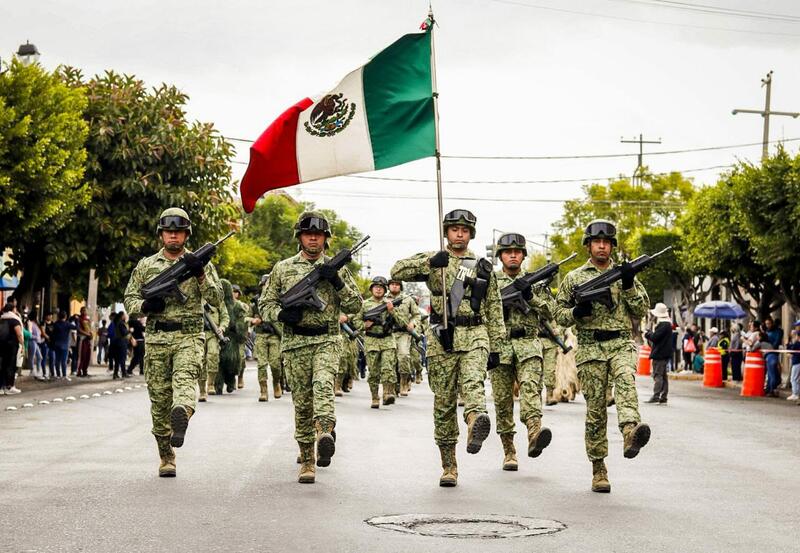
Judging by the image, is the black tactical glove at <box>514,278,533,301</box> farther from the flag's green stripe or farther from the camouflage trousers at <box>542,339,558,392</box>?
the camouflage trousers at <box>542,339,558,392</box>

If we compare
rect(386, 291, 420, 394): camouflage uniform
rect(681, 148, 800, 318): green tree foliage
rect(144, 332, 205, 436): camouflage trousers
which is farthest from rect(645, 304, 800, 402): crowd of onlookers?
rect(144, 332, 205, 436): camouflage trousers

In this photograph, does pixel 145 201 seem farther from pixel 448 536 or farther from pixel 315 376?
pixel 448 536

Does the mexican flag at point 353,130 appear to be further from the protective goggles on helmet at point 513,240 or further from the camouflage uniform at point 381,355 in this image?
the camouflage uniform at point 381,355

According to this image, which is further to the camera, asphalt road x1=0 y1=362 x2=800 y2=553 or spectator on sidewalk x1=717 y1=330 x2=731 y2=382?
spectator on sidewalk x1=717 y1=330 x2=731 y2=382

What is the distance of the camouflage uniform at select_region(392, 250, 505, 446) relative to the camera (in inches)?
420

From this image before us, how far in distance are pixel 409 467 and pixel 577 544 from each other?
435 centimetres

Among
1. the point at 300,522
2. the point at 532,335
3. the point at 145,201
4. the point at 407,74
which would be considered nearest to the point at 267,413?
the point at 532,335

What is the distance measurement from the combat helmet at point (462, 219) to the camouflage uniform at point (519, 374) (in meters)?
1.34

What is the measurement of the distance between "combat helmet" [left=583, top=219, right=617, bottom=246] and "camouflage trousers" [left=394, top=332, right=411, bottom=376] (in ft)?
39.6

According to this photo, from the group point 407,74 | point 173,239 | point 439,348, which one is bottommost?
point 439,348

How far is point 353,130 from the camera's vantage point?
11859mm

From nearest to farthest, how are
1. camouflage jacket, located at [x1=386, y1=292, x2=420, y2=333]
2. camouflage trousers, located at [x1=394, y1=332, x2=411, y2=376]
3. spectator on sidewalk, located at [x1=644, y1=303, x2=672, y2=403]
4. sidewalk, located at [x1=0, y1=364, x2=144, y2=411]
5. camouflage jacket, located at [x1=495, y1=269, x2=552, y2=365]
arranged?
camouflage jacket, located at [x1=495, y1=269, x2=552, y2=365], camouflage jacket, located at [x1=386, y1=292, x2=420, y2=333], camouflage trousers, located at [x1=394, y1=332, x2=411, y2=376], sidewalk, located at [x1=0, y1=364, x2=144, y2=411], spectator on sidewalk, located at [x1=644, y1=303, x2=672, y2=403]

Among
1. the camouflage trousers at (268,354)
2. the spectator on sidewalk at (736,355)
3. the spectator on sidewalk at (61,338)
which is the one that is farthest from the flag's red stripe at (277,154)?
the spectator on sidewalk at (736,355)

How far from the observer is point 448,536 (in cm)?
820
